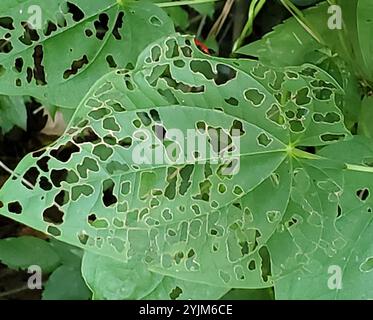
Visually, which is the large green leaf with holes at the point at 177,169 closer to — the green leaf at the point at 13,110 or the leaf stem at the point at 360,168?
the leaf stem at the point at 360,168

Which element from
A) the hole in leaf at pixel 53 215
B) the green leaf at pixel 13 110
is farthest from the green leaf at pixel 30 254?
the hole in leaf at pixel 53 215

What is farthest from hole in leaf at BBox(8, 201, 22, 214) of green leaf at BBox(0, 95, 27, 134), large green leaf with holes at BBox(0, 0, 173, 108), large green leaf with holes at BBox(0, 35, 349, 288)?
green leaf at BBox(0, 95, 27, 134)

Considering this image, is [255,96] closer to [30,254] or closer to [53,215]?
[53,215]

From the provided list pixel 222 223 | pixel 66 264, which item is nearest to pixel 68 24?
pixel 222 223

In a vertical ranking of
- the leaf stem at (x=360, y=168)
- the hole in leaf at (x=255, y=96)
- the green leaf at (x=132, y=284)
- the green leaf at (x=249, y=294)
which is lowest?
the green leaf at (x=249, y=294)

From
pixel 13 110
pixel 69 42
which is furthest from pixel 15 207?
pixel 13 110

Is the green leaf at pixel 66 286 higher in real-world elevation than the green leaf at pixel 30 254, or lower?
lower
